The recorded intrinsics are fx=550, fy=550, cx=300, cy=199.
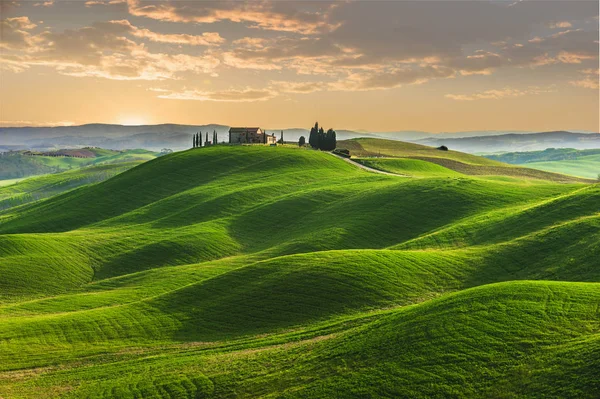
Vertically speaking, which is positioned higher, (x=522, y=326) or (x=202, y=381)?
(x=522, y=326)

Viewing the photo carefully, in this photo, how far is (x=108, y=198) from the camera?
460 ft

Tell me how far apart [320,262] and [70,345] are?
27.4 m

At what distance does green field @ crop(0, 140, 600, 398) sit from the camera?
115 ft

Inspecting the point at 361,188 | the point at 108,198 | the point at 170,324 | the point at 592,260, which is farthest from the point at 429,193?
the point at 108,198

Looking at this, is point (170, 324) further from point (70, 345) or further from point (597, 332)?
point (597, 332)

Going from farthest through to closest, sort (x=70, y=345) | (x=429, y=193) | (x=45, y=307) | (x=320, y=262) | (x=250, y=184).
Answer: (x=250, y=184), (x=429, y=193), (x=45, y=307), (x=320, y=262), (x=70, y=345)

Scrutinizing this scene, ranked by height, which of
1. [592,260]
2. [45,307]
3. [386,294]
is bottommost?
[45,307]

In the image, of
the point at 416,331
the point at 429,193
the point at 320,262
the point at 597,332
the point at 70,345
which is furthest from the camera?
the point at 429,193

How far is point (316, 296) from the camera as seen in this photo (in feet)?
186

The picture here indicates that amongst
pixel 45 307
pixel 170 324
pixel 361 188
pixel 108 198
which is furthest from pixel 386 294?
pixel 108 198

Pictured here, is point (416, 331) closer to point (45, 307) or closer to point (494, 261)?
point (494, 261)

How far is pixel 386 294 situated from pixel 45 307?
4180 centimetres

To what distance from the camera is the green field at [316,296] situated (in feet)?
115

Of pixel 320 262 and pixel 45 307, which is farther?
pixel 45 307
